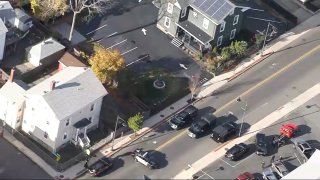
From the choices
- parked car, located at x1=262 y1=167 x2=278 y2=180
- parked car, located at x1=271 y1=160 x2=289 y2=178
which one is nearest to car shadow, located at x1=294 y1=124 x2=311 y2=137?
parked car, located at x1=271 y1=160 x2=289 y2=178

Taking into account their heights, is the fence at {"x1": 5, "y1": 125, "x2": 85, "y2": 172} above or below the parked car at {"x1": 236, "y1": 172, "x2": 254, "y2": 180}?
below

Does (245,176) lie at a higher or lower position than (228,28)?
lower

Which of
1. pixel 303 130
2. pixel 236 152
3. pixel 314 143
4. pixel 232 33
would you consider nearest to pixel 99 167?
pixel 236 152

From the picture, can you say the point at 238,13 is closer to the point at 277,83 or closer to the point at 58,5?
the point at 277,83

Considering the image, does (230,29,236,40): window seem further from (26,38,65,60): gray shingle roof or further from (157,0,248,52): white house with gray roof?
(26,38,65,60): gray shingle roof

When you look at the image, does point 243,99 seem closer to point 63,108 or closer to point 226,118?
point 226,118

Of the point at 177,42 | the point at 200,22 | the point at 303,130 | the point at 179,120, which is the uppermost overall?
the point at 200,22
